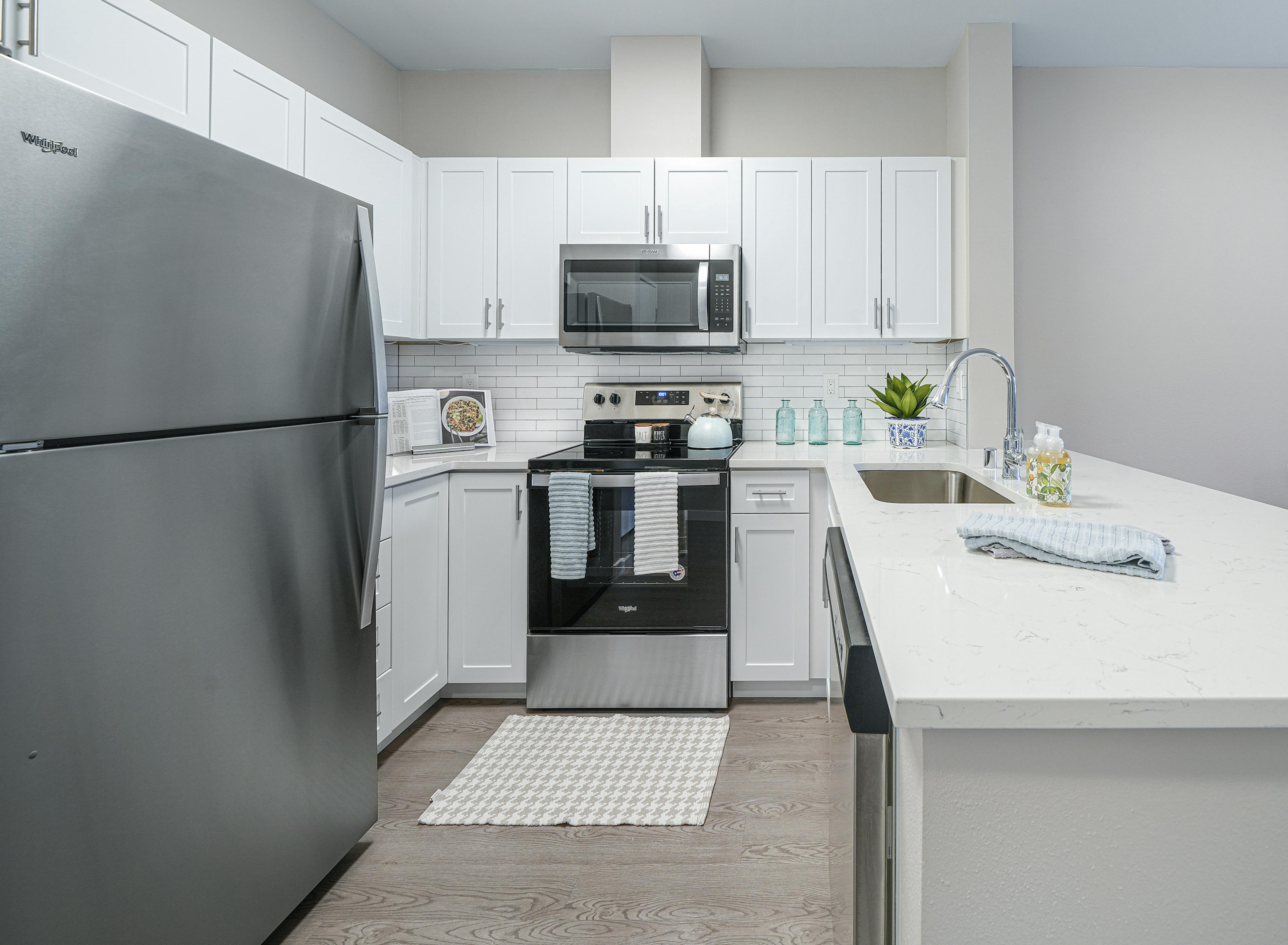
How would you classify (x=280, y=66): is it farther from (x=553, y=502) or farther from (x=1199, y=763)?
(x=1199, y=763)

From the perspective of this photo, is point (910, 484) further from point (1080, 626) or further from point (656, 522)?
point (1080, 626)

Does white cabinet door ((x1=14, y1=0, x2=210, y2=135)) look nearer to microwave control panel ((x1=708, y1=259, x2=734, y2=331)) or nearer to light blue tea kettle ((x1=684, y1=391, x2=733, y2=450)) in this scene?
microwave control panel ((x1=708, y1=259, x2=734, y2=331))

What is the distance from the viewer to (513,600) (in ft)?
9.76

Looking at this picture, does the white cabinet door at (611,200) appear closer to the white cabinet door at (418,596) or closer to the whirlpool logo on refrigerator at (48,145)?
the white cabinet door at (418,596)

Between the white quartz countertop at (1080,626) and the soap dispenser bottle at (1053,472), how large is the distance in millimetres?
48

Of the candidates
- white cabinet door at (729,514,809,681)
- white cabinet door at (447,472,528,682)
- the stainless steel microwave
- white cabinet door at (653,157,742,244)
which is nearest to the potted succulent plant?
white cabinet door at (729,514,809,681)

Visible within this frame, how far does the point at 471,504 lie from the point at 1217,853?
254cm

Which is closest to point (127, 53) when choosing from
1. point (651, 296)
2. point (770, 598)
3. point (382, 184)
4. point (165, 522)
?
point (165, 522)

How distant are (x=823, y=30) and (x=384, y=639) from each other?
2.79 m

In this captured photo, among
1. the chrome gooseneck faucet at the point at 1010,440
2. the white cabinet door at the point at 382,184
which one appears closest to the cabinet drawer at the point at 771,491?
the chrome gooseneck faucet at the point at 1010,440

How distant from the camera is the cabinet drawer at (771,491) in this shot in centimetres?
294

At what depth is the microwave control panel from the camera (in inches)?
125

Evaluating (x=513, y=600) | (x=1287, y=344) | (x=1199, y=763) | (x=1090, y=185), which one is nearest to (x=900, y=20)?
(x=1090, y=185)

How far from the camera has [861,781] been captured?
932 millimetres
